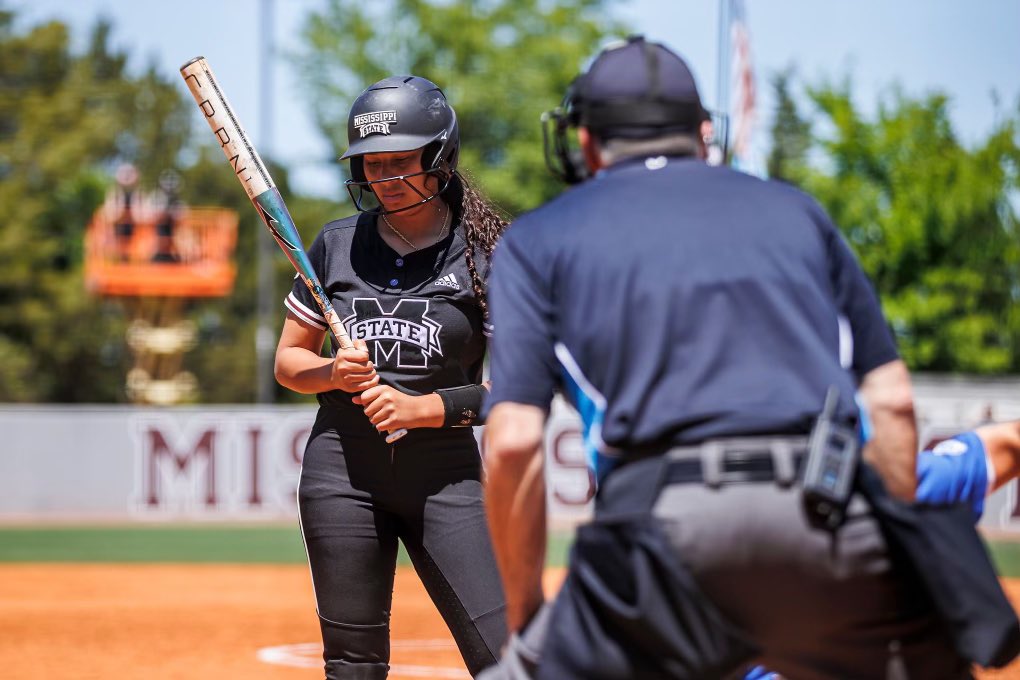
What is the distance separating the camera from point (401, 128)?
168 inches

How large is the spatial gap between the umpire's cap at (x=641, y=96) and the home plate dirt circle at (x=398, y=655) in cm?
496

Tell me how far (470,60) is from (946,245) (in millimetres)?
20680

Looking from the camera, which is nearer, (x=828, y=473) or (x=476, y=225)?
(x=828, y=473)

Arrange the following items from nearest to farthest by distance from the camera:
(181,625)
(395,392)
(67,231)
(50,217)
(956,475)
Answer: (956,475) → (395,392) → (181,625) → (50,217) → (67,231)

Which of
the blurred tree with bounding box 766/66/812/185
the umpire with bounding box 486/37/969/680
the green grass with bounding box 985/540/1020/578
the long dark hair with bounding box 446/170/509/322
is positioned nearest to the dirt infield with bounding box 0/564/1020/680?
the green grass with bounding box 985/540/1020/578

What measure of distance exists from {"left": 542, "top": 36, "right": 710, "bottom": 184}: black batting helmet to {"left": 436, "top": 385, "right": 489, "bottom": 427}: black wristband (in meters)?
1.67

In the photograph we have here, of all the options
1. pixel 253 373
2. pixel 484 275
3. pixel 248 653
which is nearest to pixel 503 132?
pixel 253 373

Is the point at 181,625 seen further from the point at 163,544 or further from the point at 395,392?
the point at 163,544

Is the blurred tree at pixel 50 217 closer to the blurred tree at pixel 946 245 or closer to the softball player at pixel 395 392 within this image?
the blurred tree at pixel 946 245

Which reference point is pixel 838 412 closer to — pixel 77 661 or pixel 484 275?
pixel 484 275

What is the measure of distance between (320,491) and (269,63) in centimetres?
3018

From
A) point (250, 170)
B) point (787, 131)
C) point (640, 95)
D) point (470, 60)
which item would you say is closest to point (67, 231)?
point (470, 60)

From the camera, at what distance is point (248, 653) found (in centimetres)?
812

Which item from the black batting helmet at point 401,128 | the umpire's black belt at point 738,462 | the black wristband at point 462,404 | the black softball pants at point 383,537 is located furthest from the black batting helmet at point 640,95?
the black softball pants at point 383,537
